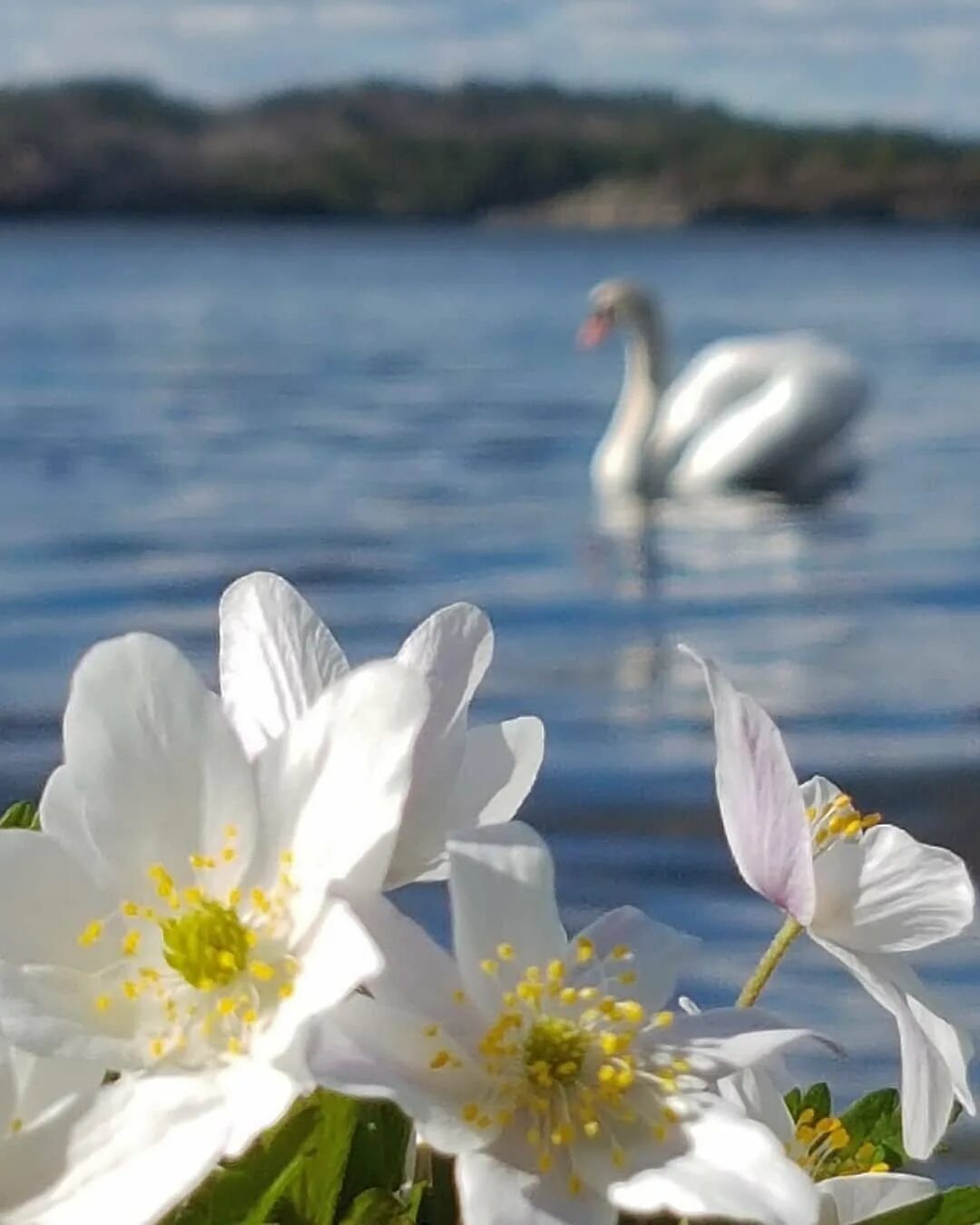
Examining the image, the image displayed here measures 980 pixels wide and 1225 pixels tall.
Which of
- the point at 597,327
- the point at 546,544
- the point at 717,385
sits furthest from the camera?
the point at 597,327

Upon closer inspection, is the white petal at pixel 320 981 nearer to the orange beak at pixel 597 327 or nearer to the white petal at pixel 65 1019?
the white petal at pixel 65 1019

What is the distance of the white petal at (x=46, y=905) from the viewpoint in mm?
375

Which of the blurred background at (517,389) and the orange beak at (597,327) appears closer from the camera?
the blurred background at (517,389)

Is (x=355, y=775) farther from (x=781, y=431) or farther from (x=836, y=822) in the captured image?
(x=781, y=431)

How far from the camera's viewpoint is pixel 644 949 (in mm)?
385

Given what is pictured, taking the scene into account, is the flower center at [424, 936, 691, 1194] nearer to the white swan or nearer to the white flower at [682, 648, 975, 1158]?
the white flower at [682, 648, 975, 1158]

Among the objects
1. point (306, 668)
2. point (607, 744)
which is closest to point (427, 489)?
point (607, 744)

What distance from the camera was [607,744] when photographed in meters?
3.27

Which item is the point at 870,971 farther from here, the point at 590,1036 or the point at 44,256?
the point at 44,256

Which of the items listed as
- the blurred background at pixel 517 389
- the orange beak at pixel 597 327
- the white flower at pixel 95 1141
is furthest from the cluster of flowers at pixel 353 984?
the orange beak at pixel 597 327

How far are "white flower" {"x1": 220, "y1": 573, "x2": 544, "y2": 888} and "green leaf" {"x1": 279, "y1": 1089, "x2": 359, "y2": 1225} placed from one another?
0.04 m

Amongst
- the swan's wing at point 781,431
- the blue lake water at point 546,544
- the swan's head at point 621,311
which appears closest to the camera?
the blue lake water at point 546,544

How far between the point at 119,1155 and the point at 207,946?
0.04m

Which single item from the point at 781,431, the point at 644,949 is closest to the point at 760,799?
the point at 644,949
